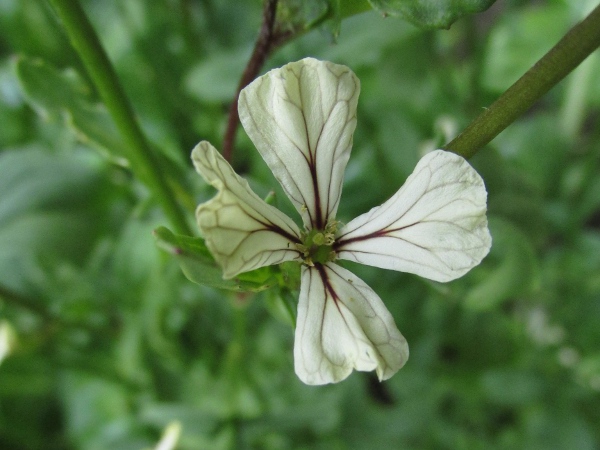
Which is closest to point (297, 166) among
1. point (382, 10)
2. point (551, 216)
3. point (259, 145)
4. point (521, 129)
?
point (259, 145)

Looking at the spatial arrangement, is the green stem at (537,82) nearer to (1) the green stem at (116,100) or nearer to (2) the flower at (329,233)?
(2) the flower at (329,233)

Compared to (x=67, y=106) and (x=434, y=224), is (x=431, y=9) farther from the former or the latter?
(x=67, y=106)

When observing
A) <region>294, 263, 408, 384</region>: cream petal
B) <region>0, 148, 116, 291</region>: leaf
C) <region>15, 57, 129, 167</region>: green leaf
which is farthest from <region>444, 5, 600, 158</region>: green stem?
<region>0, 148, 116, 291</region>: leaf

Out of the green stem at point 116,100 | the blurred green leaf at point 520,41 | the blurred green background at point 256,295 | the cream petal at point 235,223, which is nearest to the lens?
the cream petal at point 235,223

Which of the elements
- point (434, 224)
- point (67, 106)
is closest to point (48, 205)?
point (67, 106)

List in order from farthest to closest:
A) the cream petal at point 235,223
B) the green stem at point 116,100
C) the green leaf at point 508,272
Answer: the green leaf at point 508,272 → the green stem at point 116,100 → the cream petal at point 235,223

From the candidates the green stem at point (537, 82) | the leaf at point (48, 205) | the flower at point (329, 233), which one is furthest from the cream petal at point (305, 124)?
the leaf at point (48, 205)

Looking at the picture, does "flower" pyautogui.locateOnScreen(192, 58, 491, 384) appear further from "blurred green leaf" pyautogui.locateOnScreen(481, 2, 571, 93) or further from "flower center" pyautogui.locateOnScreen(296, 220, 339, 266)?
"blurred green leaf" pyautogui.locateOnScreen(481, 2, 571, 93)
